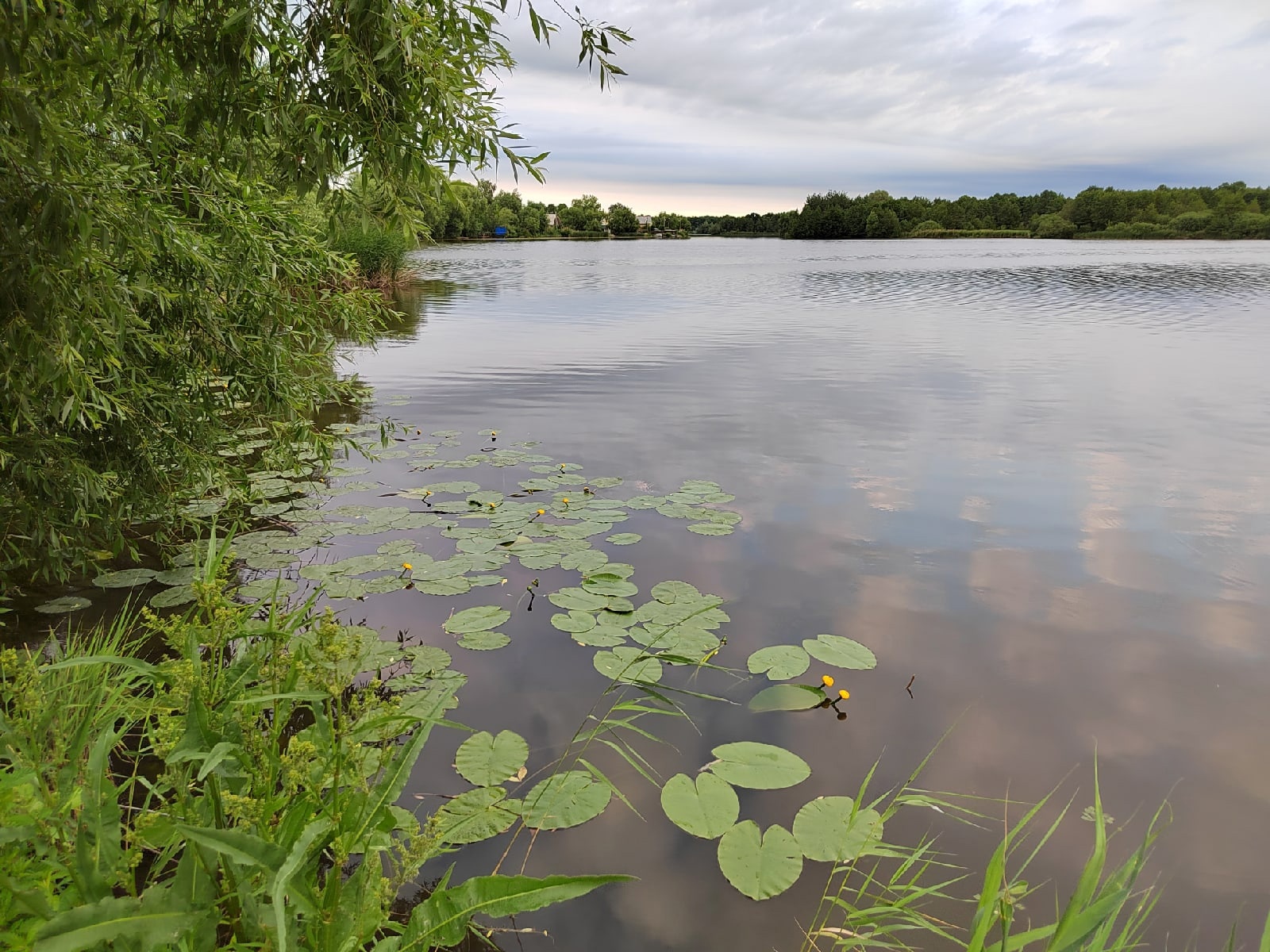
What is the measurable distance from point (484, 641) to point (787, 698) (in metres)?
2.03

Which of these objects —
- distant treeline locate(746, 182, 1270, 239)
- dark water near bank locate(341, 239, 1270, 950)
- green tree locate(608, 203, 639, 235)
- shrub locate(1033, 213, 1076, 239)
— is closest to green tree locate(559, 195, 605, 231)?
green tree locate(608, 203, 639, 235)

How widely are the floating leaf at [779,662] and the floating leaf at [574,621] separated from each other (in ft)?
3.78

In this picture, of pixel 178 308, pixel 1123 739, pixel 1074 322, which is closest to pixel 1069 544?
pixel 1123 739

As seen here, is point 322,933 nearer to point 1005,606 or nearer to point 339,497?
point 1005,606

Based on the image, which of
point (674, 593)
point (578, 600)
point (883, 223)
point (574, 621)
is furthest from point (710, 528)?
point (883, 223)

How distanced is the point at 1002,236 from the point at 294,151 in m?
139

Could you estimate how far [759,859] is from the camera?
3283 mm

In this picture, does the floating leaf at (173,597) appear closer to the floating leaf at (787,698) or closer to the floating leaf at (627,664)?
the floating leaf at (627,664)

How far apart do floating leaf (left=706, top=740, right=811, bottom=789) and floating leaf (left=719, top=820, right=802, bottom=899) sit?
0.28 metres

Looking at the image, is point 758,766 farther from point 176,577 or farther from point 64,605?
point 64,605

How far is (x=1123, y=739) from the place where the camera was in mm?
4246

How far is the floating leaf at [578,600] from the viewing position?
558cm

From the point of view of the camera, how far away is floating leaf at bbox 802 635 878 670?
489 centimetres

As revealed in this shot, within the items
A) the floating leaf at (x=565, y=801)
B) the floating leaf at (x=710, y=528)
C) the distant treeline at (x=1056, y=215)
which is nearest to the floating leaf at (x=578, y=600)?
the floating leaf at (x=710, y=528)
